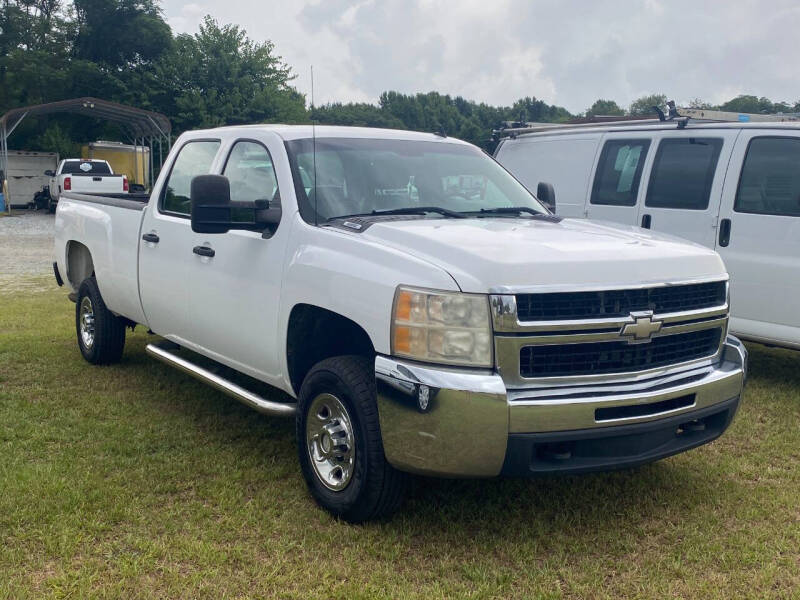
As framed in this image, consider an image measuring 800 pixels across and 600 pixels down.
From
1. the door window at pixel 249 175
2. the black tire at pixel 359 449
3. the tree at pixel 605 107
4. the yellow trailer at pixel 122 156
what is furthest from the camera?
the tree at pixel 605 107

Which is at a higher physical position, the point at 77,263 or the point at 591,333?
the point at 591,333

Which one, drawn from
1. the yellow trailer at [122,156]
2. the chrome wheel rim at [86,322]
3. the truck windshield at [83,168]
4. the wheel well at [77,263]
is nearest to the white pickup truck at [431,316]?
the chrome wheel rim at [86,322]

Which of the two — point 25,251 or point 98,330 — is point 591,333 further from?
point 25,251

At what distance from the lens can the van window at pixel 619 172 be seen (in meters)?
7.28

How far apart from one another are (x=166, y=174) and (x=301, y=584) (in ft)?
11.1

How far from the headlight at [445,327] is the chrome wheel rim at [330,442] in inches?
23.7

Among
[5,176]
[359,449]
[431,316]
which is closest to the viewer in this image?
[431,316]

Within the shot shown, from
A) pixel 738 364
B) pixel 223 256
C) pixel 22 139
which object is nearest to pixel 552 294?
pixel 738 364

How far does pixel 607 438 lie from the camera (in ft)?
11.3

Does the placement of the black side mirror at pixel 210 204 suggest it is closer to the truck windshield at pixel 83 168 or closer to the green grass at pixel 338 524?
the green grass at pixel 338 524

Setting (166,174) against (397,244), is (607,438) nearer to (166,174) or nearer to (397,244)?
(397,244)

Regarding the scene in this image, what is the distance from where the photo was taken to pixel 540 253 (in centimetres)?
350

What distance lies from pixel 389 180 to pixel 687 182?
329 cm

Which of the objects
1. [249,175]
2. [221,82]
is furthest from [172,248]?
[221,82]
